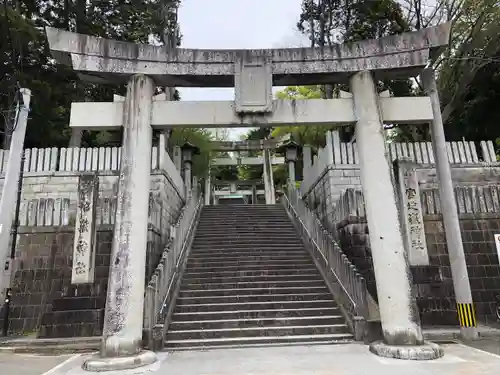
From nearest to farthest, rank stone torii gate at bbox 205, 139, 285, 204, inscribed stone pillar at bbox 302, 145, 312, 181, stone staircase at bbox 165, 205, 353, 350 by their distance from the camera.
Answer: stone staircase at bbox 165, 205, 353, 350 < inscribed stone pillar at bbox 302, 145, 312, 181 < stone torii gate at bbox 205, 139, 285, 204

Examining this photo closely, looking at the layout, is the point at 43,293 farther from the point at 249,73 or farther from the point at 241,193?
the point at 241,193

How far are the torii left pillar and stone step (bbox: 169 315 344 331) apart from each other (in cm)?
170

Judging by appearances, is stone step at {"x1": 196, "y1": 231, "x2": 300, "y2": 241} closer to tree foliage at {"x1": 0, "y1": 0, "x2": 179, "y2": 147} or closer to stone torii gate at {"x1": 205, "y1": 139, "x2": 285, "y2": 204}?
tree foliage at {"x1": 0, "y1": 0, "x2": 179, "y2": 147}

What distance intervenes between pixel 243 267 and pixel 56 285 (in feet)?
16.4

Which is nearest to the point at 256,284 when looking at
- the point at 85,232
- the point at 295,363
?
the point at 295,363

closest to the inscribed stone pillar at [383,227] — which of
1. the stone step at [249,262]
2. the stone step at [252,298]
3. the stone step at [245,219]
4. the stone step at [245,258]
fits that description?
the stone step at [252,298]

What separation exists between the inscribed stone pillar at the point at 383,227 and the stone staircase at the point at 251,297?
1439 mm

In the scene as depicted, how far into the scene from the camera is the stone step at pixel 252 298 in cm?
830

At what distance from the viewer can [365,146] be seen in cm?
669

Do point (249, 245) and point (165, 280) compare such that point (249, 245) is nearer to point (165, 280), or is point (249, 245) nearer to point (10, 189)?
point (165, 280)

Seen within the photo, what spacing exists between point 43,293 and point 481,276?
11.5 meters

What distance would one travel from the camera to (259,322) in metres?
7.57

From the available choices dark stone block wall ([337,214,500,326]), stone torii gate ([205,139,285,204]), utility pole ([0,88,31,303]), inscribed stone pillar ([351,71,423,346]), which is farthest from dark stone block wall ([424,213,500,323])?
stone torii gate ([205,139,285,204])

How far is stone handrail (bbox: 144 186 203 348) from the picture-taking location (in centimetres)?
671
